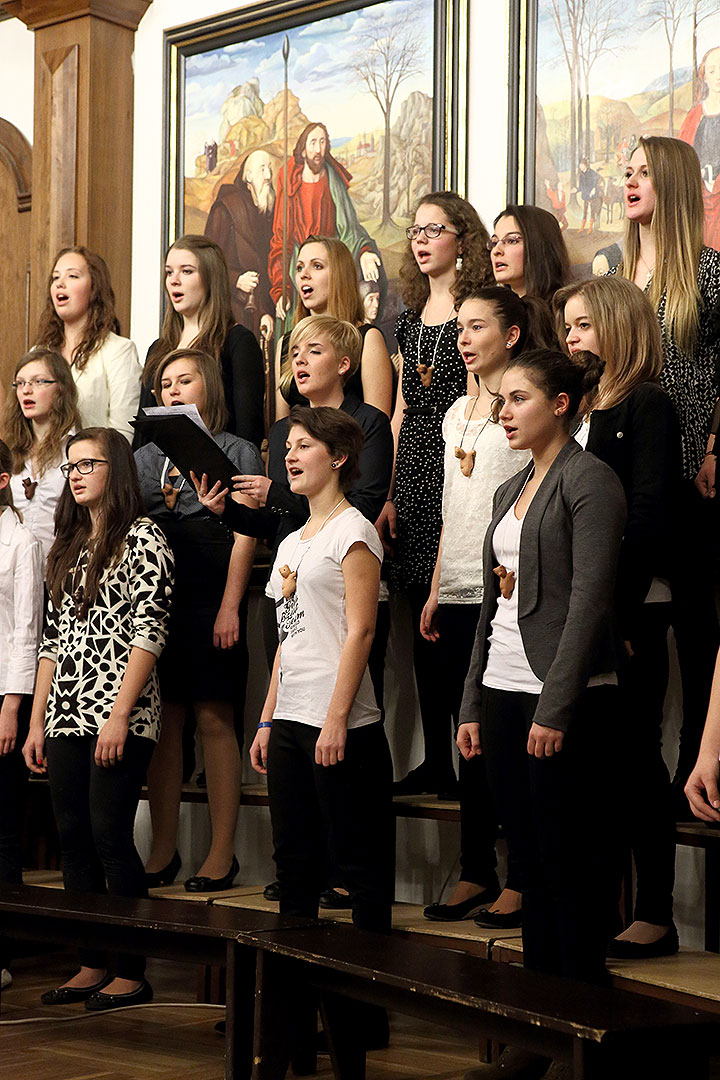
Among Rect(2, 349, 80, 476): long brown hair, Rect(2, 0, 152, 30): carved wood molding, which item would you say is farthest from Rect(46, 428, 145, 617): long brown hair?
Rect(2, 0, 152, 30): carved wood molding

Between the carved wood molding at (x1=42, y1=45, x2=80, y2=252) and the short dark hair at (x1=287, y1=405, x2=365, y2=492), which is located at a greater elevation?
the carved wood molding at (x1=42, y1=45, x2=80, y2=252)

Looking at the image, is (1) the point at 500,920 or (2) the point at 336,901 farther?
(2) the point at 336,901

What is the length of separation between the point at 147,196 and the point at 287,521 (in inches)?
96.9

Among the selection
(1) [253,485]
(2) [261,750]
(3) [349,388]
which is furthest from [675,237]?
(2) [261,750]

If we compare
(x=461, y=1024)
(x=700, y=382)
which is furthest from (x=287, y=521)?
(x=461, y=1024)

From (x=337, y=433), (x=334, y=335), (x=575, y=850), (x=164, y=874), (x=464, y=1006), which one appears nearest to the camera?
(x=464, y=1006)

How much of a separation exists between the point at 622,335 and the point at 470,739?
36.7 inches

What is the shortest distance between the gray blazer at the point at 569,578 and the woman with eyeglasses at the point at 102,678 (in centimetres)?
122

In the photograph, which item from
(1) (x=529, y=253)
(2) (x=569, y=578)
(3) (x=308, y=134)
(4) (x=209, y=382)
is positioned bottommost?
(2) (x=569, y=578)

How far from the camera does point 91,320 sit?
4621 mm

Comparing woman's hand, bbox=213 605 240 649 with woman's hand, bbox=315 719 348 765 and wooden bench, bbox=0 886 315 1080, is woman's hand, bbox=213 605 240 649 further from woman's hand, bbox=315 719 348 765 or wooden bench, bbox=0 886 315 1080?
woman's hand, bbox=315 719 348 765

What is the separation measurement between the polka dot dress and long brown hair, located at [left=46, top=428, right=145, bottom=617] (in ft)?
2.31

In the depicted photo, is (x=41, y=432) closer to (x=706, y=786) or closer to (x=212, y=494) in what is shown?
(x=212, y=494)

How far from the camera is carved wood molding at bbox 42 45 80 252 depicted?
5.66 m
